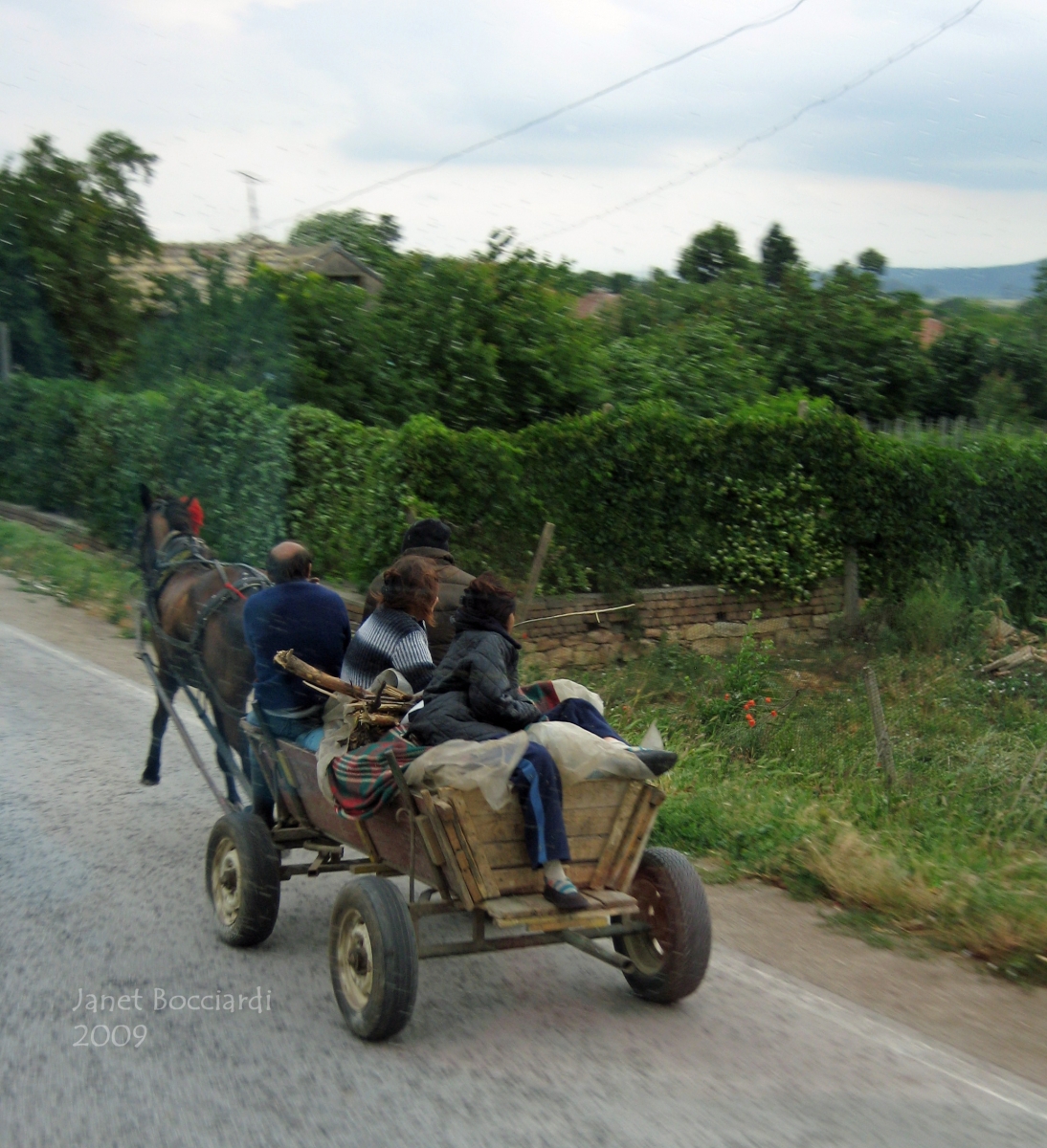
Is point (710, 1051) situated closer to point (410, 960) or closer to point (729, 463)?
point (410, 960)

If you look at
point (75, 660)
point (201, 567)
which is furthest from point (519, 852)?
point (75, 660)

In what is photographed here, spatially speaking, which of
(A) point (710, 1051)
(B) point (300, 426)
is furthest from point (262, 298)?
(A) point (710, 1051)

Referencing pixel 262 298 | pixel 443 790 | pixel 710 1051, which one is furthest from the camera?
pixel 262 298

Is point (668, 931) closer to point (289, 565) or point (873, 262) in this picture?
point (289, 565)

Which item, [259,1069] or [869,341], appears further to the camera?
[869,341]

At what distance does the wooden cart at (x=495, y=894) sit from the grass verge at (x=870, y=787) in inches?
62.7

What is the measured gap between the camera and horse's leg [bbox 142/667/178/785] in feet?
26.3

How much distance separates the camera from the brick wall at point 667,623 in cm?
1243

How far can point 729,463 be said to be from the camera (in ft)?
45.8

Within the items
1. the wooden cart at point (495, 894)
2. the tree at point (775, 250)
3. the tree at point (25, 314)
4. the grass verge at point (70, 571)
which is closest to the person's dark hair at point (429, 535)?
the wooden cart at point (495, 894)

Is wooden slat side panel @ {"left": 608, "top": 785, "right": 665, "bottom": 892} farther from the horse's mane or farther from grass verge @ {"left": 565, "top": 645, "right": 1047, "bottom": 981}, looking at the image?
the horse's mane

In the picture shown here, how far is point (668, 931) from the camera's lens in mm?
4746

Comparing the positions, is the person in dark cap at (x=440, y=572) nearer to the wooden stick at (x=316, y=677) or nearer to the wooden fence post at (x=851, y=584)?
the wooden stick at (x=316, y=677)

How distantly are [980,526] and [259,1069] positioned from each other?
13.8 meters
